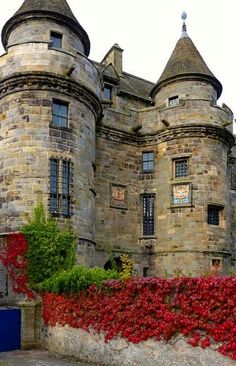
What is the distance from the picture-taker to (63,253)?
16.6 m

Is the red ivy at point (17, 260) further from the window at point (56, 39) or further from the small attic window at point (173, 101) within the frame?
the small attic window at point (173, 101)

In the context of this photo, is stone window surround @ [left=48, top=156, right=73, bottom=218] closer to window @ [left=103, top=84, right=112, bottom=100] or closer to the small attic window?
window @ [left=103, top=84, right=112, bottom=100]

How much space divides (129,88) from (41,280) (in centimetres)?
1480

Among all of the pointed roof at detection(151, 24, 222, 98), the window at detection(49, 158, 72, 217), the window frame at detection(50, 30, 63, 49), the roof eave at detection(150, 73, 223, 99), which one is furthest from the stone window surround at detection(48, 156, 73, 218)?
the pointed roof at detection(151, 24, 222, 98)

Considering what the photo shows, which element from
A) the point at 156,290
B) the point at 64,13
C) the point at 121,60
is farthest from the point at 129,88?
the point at 156,290

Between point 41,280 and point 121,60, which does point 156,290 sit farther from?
point 121,60

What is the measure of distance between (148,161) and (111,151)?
2.20m

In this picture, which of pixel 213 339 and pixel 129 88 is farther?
pixel 129 88

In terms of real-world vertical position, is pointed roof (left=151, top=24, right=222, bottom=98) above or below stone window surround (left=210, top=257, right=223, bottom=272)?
above

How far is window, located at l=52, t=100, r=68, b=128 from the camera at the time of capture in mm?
17766

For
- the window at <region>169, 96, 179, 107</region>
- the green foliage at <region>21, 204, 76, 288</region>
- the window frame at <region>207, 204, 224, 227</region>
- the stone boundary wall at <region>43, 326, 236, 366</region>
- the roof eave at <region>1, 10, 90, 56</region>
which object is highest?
the roof eave at <region>1, 10, 90, 56</region>

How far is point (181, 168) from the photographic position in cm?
2205

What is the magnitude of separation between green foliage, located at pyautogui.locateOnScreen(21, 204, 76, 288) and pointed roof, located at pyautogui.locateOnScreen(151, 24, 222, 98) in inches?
443

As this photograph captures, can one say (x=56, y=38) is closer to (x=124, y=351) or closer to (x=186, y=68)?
(x=186, y=68)
